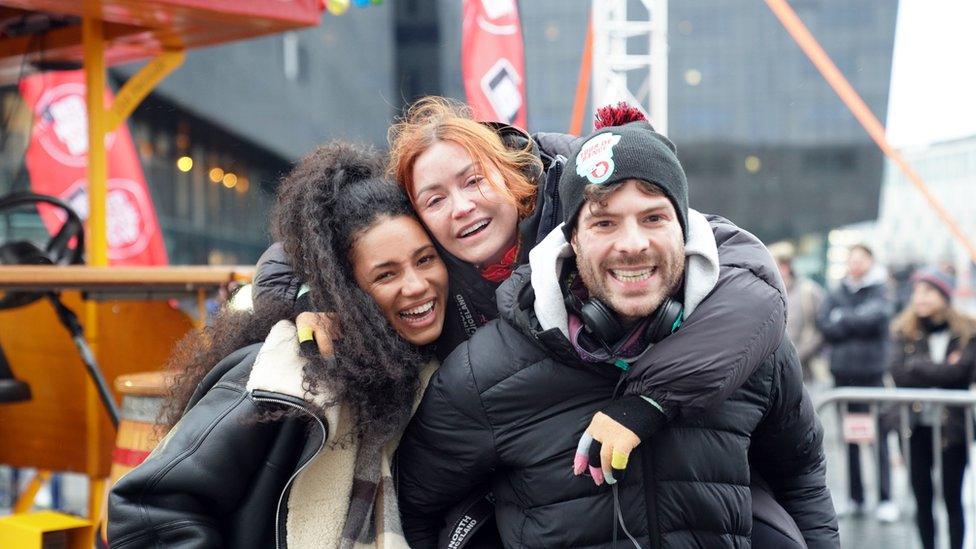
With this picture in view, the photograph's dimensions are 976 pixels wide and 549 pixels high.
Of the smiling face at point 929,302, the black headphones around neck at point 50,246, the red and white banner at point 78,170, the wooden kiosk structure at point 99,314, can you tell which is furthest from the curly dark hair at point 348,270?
the red and white banner at point 78,170

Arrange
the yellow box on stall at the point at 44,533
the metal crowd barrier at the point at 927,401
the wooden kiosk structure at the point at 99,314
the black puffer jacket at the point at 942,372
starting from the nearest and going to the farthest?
the yellow box on stall at the point at 44,533
the wooden kiosk structure at the point at 99,314
the metal crowd barrier at the point at 927,401
the black puffer jacket at the point at 942,372

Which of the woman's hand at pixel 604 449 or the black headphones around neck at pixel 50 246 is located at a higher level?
the black headphones around neck at pixel 50 246

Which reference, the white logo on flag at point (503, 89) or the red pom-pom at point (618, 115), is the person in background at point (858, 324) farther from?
the red pom-pom at point (618, 115)

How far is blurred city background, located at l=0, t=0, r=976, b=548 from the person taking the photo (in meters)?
14.9

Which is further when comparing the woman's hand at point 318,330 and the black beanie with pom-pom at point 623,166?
the woman's hand at point 318,330

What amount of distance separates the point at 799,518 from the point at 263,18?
3626mm

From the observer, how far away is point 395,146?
9.28 feet

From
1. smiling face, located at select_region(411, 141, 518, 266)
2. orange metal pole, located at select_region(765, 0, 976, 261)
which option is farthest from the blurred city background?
smiling face, located at select_region(411, 141, 518, 266)

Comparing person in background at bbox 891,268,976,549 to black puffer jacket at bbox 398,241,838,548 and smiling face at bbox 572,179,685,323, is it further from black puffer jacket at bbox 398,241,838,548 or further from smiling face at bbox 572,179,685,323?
smiling face at bbox 572,179,685,323

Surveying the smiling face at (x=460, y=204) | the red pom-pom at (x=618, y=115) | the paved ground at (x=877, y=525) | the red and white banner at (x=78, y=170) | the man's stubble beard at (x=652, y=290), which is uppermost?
the red and white banner at (x=78, y=170)

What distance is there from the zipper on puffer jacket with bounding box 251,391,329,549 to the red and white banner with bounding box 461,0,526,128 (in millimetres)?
4975

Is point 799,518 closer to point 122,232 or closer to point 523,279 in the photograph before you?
point 523,279

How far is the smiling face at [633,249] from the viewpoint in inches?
85.5

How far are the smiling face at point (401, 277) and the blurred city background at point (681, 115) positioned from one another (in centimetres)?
1153
